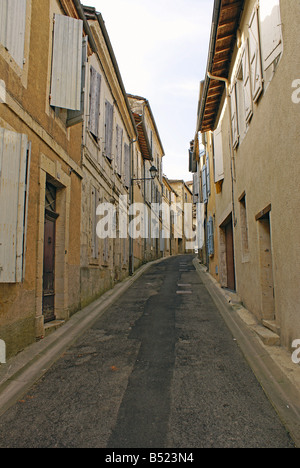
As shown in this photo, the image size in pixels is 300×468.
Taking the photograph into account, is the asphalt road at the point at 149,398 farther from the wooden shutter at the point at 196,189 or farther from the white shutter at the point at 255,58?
the wooden shutter at the point at 196,189

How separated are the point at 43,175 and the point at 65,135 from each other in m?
1.51

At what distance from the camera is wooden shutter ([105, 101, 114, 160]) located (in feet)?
34.3

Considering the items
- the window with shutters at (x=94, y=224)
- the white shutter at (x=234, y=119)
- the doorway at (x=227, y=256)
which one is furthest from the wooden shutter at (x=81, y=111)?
the doorway at (x=227, y=256)

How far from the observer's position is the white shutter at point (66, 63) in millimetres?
6170

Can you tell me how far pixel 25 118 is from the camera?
5.01m

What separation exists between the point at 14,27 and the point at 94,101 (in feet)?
14.1

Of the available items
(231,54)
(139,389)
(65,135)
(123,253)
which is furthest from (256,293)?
(123,253)

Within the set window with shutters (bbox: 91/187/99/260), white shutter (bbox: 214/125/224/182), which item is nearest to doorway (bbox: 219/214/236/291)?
white shutter (bbox: 214/125/224/182)

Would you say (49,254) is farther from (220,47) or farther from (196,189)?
(196,189)

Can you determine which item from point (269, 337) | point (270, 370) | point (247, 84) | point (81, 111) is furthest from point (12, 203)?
point (247, 84)

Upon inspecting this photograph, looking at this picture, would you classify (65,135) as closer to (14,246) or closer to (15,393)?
(14,246)

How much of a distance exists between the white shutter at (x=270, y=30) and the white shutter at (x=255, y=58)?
25 centimetres

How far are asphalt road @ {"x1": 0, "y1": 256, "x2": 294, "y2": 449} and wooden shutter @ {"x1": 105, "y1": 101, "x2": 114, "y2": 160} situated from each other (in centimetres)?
613

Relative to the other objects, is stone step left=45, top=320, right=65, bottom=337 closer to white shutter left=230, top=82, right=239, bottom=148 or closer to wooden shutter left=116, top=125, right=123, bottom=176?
white shutter left=230, top=82, right=239, bottom=148
